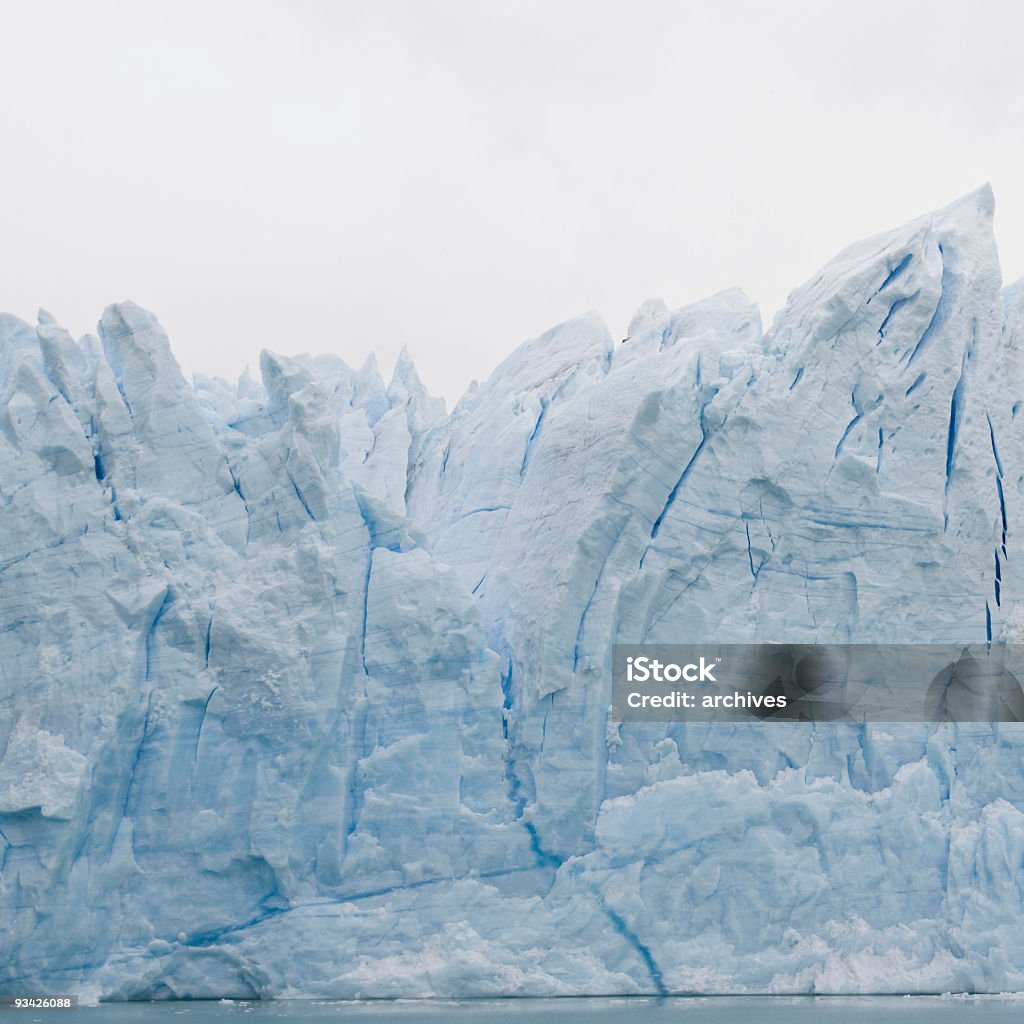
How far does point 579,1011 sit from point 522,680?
3008mm

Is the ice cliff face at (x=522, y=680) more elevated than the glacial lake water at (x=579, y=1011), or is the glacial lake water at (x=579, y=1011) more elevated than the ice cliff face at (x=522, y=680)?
the ice cliff face at (x=522, y=680)

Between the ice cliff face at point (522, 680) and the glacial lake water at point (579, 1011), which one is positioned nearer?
the glacial lake water at point (579, 1011)

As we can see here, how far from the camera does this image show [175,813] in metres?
14.3

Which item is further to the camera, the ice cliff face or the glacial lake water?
Result: the ice cliff face

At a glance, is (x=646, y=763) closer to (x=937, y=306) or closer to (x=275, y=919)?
(x=275, y=919)

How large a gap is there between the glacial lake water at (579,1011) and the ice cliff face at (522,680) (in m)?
0.20

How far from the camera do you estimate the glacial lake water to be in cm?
1248

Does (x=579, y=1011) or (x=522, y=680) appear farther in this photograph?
(x=522, y=680)

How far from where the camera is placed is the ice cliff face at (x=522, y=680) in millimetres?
14023

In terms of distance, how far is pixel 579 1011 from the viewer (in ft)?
43.2

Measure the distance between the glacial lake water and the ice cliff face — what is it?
0.65 ft

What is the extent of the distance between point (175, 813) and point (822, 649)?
235 inches

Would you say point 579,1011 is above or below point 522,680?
below

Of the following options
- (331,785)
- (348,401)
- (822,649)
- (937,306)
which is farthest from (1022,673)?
(348,401)
